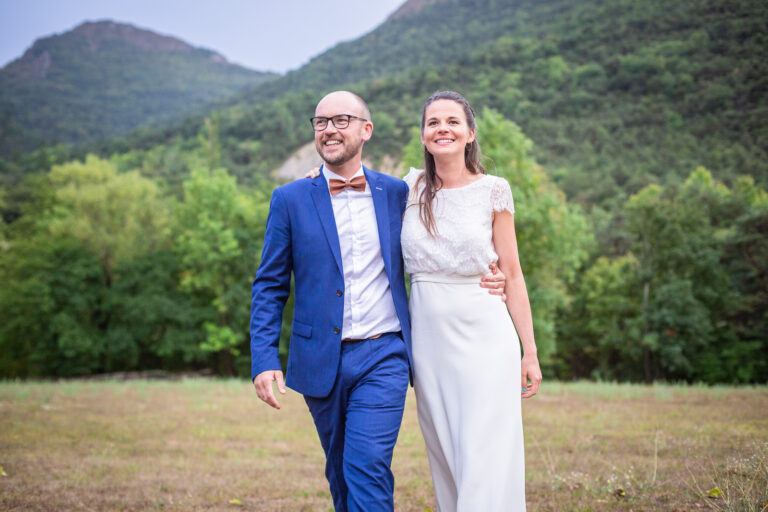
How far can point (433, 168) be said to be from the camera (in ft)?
12.4

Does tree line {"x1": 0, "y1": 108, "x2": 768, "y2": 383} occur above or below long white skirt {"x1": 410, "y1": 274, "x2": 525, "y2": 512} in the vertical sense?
below

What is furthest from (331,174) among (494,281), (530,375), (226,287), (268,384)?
(226,287)

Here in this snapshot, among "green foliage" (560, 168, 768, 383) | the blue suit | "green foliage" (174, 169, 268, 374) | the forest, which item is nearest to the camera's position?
the blue suit

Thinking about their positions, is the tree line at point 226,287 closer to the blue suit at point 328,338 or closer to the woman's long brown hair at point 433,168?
the woman's long brown hair at point 433,168

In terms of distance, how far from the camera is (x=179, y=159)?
58219 millimetres

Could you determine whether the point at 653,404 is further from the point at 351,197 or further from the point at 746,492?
the point at 351,197

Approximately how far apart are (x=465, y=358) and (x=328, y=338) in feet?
2.58

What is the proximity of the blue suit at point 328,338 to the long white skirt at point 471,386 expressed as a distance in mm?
161

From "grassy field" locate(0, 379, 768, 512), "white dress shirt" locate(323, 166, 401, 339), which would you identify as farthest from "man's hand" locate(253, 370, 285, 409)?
"grassy field" locate(0, 379, 768, 512)

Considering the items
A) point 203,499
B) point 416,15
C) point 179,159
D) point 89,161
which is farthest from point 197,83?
point 203,499

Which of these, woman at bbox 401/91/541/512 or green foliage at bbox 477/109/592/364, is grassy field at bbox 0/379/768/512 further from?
green foliage at bbox 477/109/592/364

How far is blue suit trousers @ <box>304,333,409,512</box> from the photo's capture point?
2.99m

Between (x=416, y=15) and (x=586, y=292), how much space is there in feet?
325

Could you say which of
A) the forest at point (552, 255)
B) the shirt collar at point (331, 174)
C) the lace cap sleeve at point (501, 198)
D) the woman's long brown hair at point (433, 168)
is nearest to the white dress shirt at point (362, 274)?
the shirt collar at point (331, 174)
